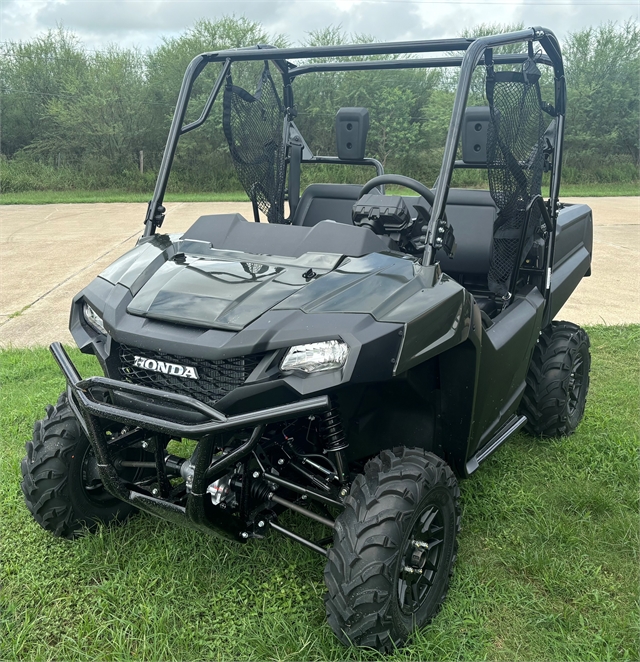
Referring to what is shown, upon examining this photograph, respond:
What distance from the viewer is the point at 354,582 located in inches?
80.6

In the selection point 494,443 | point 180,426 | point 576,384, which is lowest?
point 576,384

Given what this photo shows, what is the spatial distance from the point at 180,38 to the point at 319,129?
451 inches

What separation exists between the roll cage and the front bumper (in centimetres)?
79

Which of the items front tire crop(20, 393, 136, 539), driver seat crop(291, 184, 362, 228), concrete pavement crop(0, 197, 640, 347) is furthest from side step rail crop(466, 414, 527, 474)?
concrete pavement crop(0, 197, 640, 347)

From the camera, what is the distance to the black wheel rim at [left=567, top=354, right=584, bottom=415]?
12.2ft

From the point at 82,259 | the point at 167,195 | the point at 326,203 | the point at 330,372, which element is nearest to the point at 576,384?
the point at 326,203

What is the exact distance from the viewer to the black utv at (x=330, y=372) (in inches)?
79.0

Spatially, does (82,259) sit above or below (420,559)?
below

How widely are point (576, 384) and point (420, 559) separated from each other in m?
1.93

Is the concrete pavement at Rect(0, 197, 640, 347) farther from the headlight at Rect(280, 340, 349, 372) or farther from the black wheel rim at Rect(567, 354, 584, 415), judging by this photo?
the headlight at Rect(280, 340, 349, 372)

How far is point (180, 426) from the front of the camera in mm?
1945

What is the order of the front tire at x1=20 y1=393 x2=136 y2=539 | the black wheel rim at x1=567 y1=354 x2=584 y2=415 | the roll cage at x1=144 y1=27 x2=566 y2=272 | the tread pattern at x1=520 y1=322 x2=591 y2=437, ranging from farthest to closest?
the black wheel rim at x1=567 y1=354 x2=584 y2=415 → the tread pattern at x1=520 y1=322 x2=591 y2=437 → the front tire at x1=20 y1=393 x2=136 y2=539 → the roll cage at x1=144 y1=27 x2=566 y2=272

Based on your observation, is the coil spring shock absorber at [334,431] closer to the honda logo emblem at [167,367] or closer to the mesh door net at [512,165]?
the honda logo emblem at [167,367]

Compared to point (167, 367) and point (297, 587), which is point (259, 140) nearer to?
point (167, 367)
